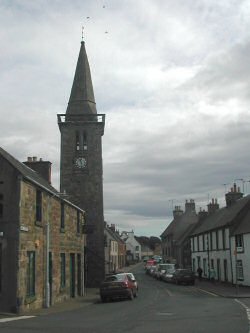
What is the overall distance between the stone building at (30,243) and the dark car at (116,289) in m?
2.37

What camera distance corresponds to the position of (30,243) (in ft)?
74.3

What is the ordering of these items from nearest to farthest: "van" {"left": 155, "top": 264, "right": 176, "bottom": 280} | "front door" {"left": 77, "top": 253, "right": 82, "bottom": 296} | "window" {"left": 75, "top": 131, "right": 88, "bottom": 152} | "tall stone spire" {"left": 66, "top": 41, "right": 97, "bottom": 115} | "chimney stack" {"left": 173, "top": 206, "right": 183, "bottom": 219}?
1. "front door" {"left": 77, "top": 253, "right": 82, "bottom": 296}
2. "window" {"left": 75, "top": 131, "right": 88, "bottom": 152}
3. "tall stone spire" {"left": 66, "top": 41, "right": 97, "bottom": 115}
4. "van" {"left": 155, "top": 264, "right": 176, "bottom": 280}
5. "chimney stack" {"left": 173, "top": 206, "right": 183, "bottom": 219}

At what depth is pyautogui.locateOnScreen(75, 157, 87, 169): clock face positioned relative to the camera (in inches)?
1962

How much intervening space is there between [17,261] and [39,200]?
460cm

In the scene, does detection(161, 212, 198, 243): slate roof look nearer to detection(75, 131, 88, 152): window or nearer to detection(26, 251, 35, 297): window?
detection(75, 131, 88, 152): window

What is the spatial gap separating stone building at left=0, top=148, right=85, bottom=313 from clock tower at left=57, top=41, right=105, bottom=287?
54.7ft

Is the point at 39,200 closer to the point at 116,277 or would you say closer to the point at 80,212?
the point at 116,277

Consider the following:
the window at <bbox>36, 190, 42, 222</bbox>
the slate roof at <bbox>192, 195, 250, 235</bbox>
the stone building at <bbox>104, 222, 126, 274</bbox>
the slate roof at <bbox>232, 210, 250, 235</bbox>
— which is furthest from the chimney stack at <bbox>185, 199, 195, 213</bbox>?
the window at <bbox>36, 190, 42, 222</bbox>

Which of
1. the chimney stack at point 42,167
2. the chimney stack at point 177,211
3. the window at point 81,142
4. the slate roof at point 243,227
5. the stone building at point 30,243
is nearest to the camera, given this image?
the stone building at point 30,243

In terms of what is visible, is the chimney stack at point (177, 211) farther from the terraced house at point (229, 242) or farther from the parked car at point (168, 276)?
the parked car at point (168, 276)

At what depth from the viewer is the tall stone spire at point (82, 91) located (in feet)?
172

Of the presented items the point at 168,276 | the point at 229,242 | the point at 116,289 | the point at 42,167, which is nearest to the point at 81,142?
the point at 42,167

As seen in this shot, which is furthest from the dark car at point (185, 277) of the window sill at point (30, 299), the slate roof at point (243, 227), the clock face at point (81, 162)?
the window sill at point (30, 299)

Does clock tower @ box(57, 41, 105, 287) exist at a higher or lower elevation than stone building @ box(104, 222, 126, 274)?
higher
